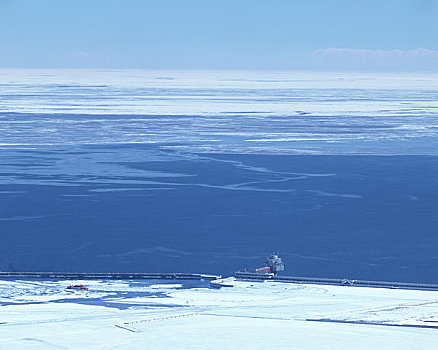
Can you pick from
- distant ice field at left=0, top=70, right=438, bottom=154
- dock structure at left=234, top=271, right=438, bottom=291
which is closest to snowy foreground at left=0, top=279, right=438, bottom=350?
dock structure at left=234, top=271, right=438, bottom=291

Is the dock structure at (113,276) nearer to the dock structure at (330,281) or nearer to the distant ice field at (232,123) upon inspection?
the dock structure at (330,281)

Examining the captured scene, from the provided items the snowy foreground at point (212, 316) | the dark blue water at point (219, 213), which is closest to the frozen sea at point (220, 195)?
the dark blue water at point (219, 213)

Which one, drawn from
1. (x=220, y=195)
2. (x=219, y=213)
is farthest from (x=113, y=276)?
(x=220, y=195)

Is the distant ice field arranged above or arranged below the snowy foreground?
above

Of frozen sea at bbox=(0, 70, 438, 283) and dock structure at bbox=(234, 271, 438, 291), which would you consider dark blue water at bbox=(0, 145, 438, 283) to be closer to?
frozen sea at bbox=(0, 70, 438, 283)

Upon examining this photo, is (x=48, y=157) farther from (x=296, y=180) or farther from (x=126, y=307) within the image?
(x=126, y=307)

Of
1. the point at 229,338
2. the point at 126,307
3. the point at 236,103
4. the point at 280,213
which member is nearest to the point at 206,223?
the point at 280,213
